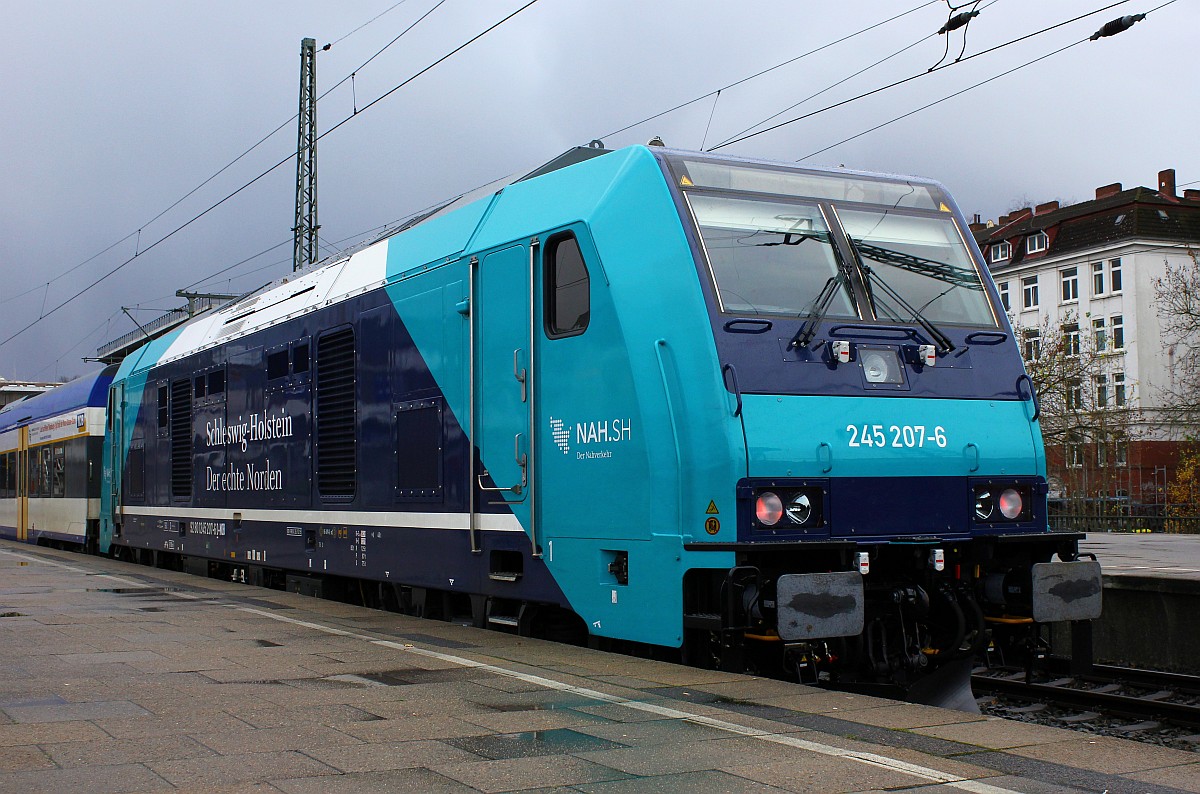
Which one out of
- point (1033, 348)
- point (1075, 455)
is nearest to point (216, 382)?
point (1033, 348)

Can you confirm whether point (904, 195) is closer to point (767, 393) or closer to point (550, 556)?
point (767, 393)

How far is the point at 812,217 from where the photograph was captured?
815 cm

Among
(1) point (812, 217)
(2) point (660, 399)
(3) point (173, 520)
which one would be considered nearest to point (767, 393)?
(2) point (660, 399)

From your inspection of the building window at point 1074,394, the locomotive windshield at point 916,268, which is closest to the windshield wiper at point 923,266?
the locomotive windshield at point 916,268

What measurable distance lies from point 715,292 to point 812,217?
124 centimetres

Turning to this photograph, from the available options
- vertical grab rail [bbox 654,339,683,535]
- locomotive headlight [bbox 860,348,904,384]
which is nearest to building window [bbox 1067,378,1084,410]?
locomotive headlight [bbox 860,348,904,384]

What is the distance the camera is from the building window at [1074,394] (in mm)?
37469

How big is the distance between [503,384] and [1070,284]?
52.5 meters

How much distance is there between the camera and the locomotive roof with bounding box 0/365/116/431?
2234 centimetres

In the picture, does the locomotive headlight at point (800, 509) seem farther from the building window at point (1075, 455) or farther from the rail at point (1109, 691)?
the building window at point (1075, 455)

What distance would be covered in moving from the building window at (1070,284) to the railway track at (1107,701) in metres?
48.7

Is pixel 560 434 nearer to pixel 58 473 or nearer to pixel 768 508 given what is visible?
pixel 768 508

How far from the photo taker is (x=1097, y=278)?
179ft

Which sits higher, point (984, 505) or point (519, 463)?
point (519, 463)
